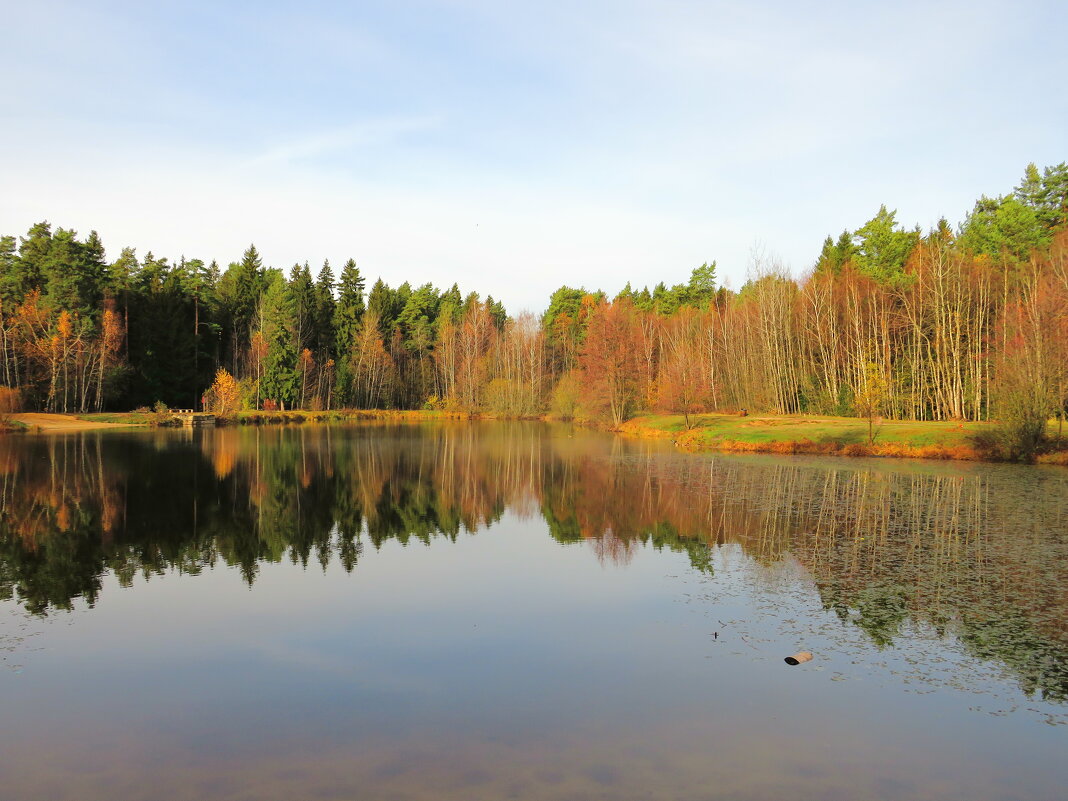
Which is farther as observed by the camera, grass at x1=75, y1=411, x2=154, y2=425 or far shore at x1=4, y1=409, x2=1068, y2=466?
grass at x1=75, y1=411, x2=154, y2=425

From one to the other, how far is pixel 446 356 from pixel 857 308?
2191 inches

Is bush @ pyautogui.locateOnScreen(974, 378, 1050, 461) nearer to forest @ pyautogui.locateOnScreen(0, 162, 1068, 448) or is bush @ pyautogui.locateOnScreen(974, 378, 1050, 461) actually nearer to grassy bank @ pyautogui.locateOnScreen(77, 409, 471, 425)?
forest @ pyautogui.locateOnScreen(0, 162, 1068, 448)

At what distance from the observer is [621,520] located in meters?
20.5

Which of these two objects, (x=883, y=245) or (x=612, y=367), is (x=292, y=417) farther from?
(x=883, y=245)

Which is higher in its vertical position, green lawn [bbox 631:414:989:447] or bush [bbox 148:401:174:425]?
bush [bbox 148:401:174:425]

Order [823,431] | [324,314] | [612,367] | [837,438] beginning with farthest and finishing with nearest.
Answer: [324,314], [612,367], [823,431], [837,438]

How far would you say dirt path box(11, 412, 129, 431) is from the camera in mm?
57188

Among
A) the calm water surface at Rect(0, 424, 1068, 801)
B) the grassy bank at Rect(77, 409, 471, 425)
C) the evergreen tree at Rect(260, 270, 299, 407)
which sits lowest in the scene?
the calm water surface at Rect(0, 424, 1068, 801)

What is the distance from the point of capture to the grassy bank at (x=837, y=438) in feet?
118

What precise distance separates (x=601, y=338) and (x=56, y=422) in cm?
4697

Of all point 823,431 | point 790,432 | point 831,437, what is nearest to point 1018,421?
point 831,437

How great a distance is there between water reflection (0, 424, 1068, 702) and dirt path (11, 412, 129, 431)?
2172 centimetres

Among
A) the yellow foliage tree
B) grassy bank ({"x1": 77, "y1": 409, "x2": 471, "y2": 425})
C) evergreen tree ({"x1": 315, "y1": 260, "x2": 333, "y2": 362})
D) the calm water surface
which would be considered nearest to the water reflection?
the calm water surface

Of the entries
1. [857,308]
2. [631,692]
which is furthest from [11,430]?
[857,308]
